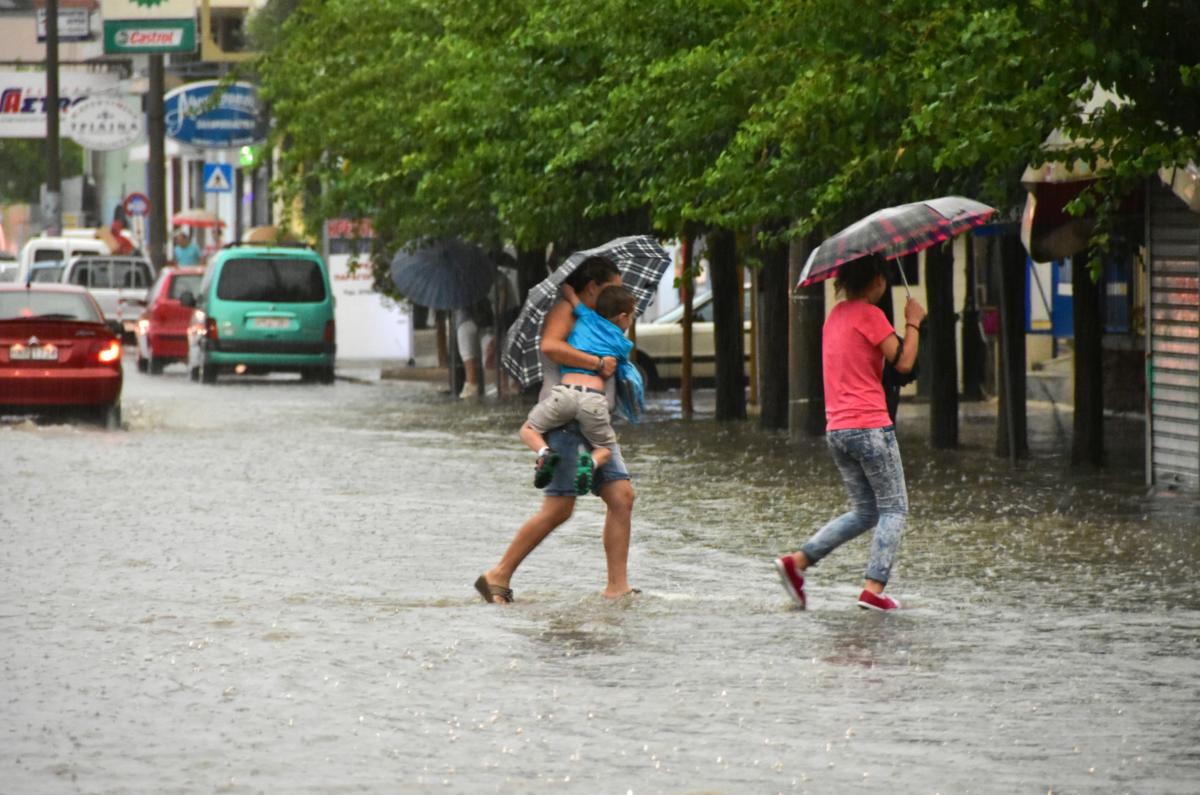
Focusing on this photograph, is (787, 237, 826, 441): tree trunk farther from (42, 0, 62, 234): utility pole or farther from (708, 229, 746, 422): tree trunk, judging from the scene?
(42, 0, 62, 234): utility pole

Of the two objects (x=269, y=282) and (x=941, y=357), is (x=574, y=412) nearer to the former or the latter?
(x=941, y=357)

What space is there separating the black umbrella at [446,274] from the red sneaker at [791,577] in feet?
70.8

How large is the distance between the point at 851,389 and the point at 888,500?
1.64 feet

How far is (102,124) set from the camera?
60.4 m

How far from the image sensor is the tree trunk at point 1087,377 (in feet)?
65.1

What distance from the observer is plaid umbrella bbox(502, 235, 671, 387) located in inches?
470

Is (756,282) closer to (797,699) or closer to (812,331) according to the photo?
(812,331)

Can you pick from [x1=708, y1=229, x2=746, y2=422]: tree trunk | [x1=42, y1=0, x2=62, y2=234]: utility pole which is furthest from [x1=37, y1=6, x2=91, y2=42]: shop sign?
[x1=708, y1=229, x2=746, y2=422]: tree trunk

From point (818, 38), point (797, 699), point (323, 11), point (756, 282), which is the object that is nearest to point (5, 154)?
point (323, 11)

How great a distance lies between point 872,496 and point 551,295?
64.7 inches

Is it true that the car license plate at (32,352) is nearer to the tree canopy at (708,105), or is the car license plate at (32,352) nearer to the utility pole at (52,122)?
Result: the tree canopy at (708,105)

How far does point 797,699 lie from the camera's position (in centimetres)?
877

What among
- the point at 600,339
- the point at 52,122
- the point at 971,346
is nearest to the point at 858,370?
the point at 600,339

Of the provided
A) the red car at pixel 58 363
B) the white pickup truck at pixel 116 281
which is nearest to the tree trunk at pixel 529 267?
the red car at pixel 58 363
